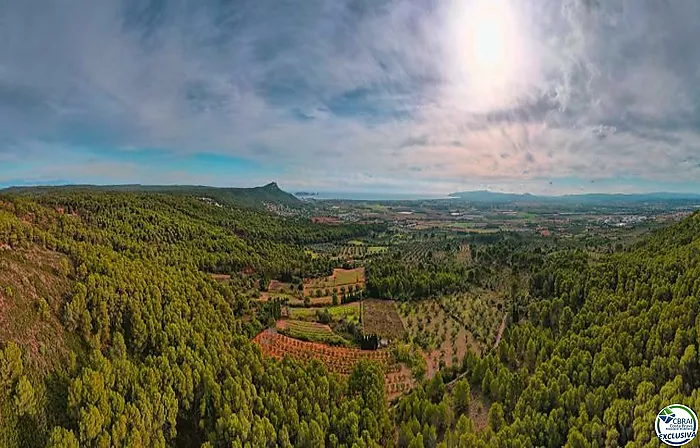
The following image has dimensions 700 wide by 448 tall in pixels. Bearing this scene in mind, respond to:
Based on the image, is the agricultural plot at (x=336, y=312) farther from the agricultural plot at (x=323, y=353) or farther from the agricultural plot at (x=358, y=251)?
the agricultural plot at (x=358, y=251)

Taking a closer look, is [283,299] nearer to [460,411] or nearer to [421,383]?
[421,383]

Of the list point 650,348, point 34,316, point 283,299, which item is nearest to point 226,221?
point 283,299

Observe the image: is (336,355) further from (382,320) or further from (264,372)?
(264,372)
